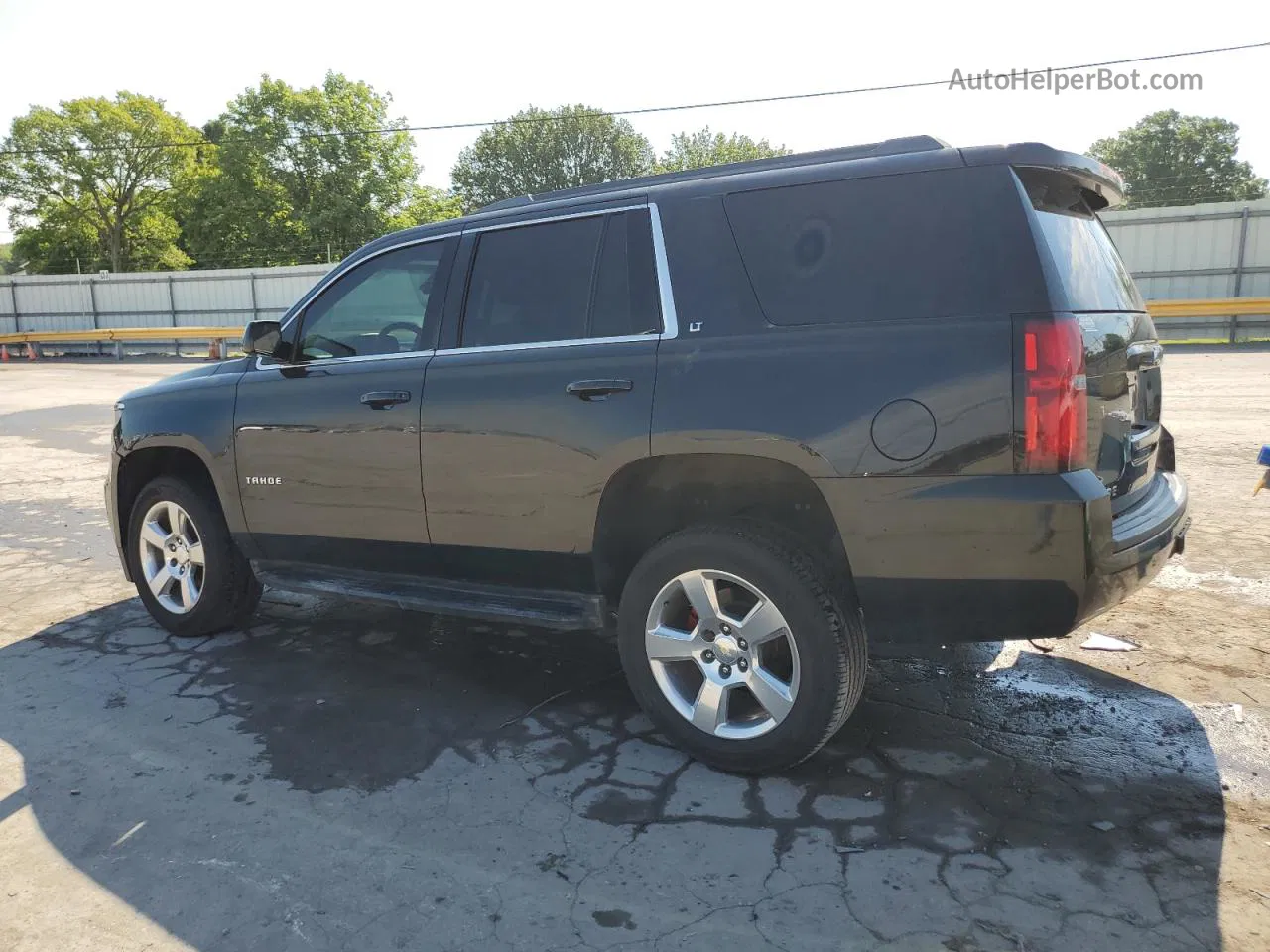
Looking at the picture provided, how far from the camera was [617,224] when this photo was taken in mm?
Answer: 3518

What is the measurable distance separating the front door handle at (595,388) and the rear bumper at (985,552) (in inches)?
31.7

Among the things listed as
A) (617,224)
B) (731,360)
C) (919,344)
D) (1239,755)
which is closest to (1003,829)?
(1239,755)

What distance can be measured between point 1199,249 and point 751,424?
82.7 feet

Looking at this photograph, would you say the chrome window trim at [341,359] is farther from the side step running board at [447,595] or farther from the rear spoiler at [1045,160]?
the rear spoiler at [1045,160]

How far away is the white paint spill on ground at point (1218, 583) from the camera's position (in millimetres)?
4828

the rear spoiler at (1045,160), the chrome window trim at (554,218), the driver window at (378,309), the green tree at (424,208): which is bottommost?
the driver window at (378,309)

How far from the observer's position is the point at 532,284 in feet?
12.2

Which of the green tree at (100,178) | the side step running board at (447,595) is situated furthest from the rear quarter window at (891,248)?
the green tree at (100,178)

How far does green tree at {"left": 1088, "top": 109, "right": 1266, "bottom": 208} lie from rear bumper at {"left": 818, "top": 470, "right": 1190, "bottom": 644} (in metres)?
66.5

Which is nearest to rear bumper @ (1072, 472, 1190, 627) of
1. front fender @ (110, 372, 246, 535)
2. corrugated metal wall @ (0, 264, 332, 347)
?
front fender @ (110, 372, 246, 535)

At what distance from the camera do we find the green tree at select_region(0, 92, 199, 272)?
50.9 metres

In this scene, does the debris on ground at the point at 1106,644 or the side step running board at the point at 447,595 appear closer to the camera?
the side step running board at the point at 447,595

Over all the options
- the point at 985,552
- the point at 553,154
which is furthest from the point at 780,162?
the point at 553,154

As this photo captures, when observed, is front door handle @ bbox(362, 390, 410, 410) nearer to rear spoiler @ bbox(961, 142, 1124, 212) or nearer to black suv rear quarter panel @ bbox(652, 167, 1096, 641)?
black suv rear quarter panel @ bbox(652, 167, 1096, 641)
